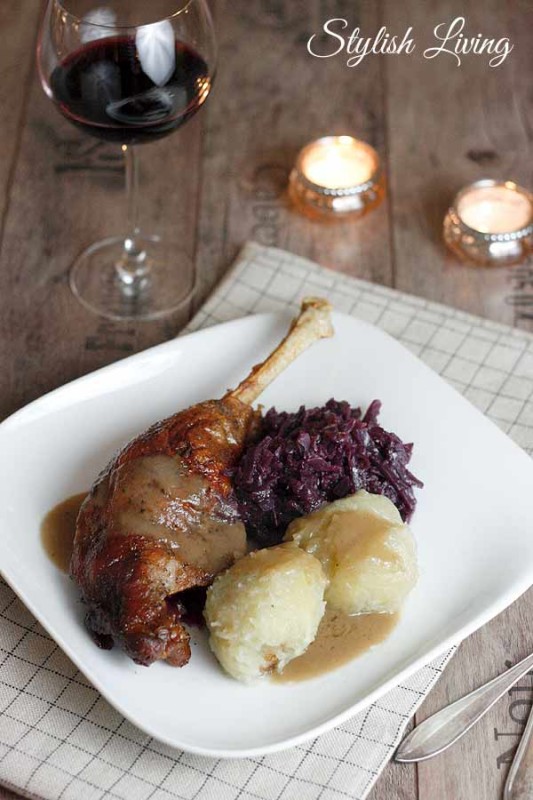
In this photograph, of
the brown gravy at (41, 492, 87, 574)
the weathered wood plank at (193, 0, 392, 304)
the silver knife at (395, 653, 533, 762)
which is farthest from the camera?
the weathered wood plank at (193, 0, 392, 304)

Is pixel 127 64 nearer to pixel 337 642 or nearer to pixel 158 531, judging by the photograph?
pixel 158 531

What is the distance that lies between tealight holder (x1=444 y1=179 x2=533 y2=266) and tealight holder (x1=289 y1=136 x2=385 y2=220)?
12.8 inches

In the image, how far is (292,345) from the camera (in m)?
3.07

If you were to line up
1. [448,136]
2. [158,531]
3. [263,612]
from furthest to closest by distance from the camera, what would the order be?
1. [448,136]
2. [158,531]
3. [263,612]

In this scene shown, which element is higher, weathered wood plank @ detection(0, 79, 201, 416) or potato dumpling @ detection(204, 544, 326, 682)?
potato dumpling @ detection(204, 544, 326, 682)

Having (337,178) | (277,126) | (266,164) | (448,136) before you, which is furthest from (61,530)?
(448,136)

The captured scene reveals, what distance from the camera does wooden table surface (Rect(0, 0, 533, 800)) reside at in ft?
12.3

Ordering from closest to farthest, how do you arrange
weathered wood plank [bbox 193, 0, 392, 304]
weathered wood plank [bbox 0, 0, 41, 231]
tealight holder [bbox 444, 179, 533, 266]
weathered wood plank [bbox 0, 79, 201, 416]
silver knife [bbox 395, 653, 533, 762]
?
silver knife [bbox 395, 653, 533, 762]
weathered wood plank [bbox 0, 79, 201, 416]
tealight holder [bbox 444, 179, 533, 266]
weathered wood plank [bbox 193, 0, 392, 304]
weathered wood plank [bbox 0, 0, 41, 231]

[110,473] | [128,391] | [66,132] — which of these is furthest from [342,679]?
[66,132]

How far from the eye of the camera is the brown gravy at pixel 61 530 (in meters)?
2.68

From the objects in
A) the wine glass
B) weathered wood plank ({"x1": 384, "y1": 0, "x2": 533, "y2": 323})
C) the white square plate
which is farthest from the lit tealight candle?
the wine glass

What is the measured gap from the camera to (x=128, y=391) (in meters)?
3.12

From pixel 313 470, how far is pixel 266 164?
189 centimetres

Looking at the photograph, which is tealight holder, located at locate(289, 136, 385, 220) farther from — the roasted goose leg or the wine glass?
the roasted goose leg
